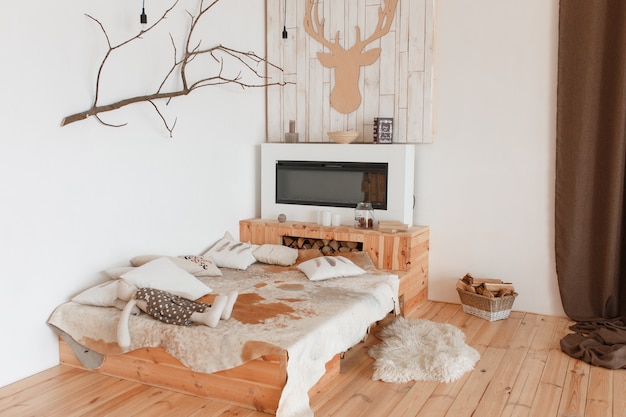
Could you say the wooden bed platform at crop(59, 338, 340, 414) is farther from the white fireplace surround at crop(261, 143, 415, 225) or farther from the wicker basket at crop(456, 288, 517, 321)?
the white fireplace surround at crop(261, 143, 415, 225)

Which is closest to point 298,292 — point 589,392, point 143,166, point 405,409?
point 405,409

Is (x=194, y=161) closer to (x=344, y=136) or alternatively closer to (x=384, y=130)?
(x=344, y=136)

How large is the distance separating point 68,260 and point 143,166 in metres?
0.79

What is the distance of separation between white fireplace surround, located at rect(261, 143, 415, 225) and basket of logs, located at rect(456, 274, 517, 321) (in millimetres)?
634

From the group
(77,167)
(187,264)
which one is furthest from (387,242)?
(77,167)

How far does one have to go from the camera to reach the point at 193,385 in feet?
9.59

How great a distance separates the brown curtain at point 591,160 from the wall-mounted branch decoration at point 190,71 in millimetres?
2198

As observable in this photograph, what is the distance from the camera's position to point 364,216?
14.6 ft

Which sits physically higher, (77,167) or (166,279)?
(77,167)

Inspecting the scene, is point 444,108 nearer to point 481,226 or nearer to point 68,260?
point 481,226

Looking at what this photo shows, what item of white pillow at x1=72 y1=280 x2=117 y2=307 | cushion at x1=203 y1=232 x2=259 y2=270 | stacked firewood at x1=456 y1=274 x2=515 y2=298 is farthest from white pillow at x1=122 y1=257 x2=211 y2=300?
stacked firewood at x1=456 y1=274 x2=515 y2=298

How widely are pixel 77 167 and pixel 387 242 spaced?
2099 millimetres

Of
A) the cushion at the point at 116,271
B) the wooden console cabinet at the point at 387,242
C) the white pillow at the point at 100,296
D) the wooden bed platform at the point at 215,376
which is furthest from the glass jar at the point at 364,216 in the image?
the white pillow at the point at 100,296

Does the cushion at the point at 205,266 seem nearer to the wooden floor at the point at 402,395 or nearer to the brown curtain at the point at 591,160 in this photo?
the wooden floor at the point at 402,395
